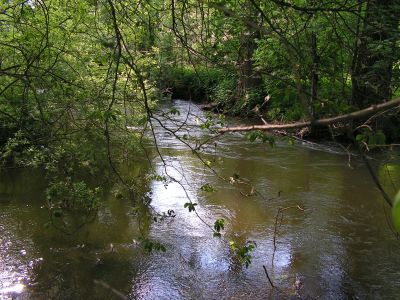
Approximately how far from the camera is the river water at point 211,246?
498 cm

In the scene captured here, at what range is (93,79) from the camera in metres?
7.55

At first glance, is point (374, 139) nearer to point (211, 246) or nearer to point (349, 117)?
point (349, 117)

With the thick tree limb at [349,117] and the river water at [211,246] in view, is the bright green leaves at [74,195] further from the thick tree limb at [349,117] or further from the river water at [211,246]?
the thick tree limb at [349,117]

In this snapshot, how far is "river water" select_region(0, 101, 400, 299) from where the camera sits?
16.4ft

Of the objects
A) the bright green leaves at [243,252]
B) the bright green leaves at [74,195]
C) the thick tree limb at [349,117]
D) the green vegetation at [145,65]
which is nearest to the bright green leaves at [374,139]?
the green vegetation at [145,65]

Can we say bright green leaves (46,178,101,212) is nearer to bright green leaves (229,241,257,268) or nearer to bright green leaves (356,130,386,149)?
bright green leaves (229,241,257,268)

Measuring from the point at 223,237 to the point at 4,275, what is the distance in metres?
2.84

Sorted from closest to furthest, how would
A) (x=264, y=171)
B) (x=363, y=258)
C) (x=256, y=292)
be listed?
(x=256, y=292), (x=363, y=258), (x=264, y=171)

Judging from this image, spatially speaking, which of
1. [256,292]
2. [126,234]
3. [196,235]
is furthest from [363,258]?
[126,234]

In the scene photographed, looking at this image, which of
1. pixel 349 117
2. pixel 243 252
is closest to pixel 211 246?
pixel 243 252

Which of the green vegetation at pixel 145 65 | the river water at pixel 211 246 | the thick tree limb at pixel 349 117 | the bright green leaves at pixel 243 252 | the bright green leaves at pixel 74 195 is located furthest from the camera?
the river water at pixel 211 246

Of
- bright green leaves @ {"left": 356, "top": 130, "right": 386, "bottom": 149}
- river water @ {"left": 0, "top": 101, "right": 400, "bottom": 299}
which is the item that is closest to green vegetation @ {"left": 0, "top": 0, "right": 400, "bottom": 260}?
bright green leaves @ {"left": 356, "top": 130, "right": 386, "bottom": 149}

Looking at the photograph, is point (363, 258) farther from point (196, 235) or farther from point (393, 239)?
point (196, 235)

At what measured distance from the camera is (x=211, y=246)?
5.97 metres
